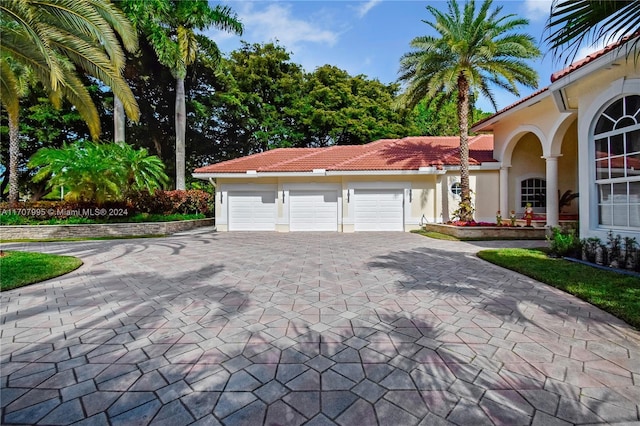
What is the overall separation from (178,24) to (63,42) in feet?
46.2

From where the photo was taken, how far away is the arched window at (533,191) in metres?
14.6

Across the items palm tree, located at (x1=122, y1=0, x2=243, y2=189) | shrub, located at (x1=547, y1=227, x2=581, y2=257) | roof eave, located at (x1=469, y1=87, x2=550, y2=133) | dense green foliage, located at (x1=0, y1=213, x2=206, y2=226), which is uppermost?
palm tree, located at (x1=122, y1=0, x2=243, y2=189)

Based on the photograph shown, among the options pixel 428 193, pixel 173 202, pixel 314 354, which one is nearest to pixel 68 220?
pixel 173 202

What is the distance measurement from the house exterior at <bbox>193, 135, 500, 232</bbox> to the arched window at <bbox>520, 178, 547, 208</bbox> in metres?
1.23

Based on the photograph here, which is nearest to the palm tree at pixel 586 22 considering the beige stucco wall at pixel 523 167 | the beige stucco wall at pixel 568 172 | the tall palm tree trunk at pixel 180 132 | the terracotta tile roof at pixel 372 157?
→ the terracotta tile roof at pixel 372 157

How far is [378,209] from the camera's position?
49.6ft

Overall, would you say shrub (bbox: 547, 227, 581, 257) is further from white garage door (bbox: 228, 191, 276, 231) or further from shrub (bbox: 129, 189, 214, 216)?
shrub (bbox: 129, 189, 214, 216)

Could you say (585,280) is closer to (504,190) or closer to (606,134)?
(606,134)

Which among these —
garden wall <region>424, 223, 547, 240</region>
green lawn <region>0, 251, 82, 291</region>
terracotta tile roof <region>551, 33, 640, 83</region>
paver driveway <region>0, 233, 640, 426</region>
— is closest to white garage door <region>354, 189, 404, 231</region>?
garden wall <region>424, 223, 547, 240</region>

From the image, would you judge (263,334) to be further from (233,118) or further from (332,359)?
(233,118)

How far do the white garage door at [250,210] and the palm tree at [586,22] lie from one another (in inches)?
525

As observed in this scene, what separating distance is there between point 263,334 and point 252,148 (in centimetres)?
2548

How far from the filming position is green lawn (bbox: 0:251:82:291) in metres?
5.47

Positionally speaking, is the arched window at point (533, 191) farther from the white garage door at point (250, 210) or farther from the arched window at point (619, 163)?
the white garage door at point (250, 210)
